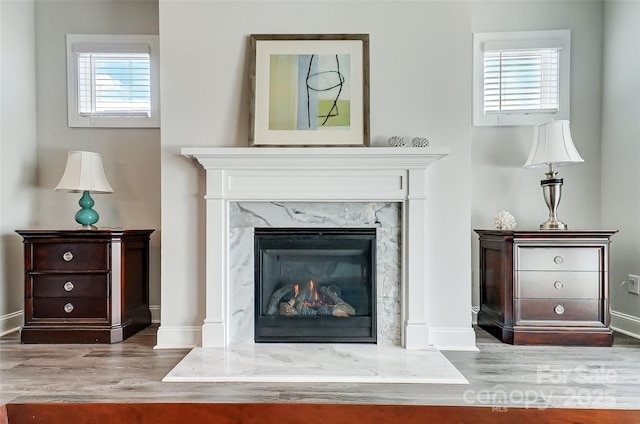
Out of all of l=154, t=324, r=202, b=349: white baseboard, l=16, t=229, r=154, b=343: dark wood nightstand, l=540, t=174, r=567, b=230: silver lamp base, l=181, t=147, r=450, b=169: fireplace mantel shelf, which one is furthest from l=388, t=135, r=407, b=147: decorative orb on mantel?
l=16, t=229, r=154, b=343: dark wood nightstand

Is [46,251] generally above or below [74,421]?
above

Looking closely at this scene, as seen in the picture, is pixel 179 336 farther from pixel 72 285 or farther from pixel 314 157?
pixel 314 157

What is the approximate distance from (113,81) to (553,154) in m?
3.44

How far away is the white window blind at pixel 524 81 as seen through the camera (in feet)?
10.3

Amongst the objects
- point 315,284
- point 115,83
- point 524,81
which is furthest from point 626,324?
point 115,83

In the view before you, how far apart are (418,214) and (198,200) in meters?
1.46

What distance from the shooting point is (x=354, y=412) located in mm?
1623

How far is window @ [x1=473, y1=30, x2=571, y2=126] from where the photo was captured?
3107 mm

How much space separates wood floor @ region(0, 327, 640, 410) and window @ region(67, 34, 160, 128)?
1809mm

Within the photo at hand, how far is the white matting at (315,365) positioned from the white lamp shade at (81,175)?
1388 millimetres

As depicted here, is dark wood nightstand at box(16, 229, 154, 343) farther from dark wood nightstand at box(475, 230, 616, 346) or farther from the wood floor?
dark wood nightstand at box(475, 230, 616, 346)

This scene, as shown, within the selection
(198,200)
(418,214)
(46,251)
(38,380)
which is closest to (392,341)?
(418,214)

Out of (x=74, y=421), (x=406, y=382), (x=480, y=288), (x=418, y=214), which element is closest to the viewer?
(x=74, y=421)

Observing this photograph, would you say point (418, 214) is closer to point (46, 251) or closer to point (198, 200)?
point (198, 200)
